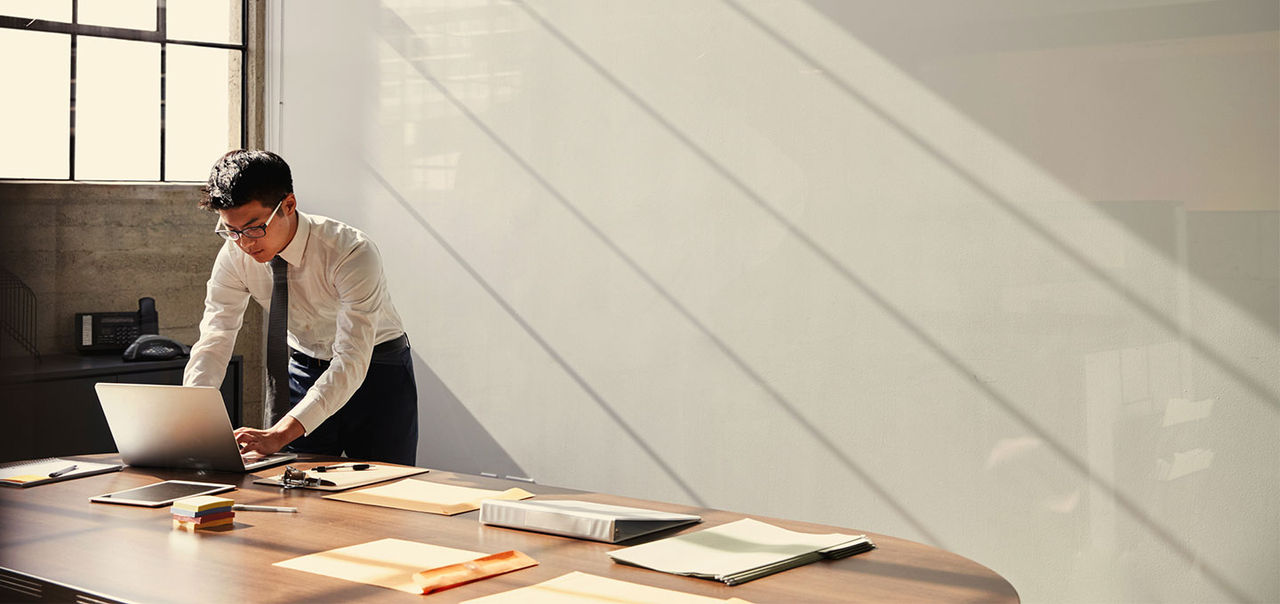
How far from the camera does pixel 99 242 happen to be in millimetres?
4992

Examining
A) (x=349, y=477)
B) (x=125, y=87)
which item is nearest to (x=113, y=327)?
(x=125, y=87)

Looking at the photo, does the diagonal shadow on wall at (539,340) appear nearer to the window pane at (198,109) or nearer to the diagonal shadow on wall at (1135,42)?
the window pane at (198,109)

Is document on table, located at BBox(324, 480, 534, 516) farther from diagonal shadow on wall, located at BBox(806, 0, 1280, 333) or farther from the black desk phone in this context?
the black desk phone

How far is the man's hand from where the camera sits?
2830 millimetres

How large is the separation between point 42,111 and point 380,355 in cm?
243

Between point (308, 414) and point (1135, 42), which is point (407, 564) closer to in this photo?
point (308, 414)

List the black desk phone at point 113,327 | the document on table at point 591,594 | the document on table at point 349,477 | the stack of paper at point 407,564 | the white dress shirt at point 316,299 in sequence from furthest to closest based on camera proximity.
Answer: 1. the black desk phone at point 113,327
2. the white dress shirt at point 316,299
3. the document on table at point 349,477
4. the stack of paper at point 407,564
5. the document on table at point 591,594

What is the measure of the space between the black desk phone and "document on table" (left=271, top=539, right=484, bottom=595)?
11.2 feet

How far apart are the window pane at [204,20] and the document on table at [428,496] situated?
3563 mm

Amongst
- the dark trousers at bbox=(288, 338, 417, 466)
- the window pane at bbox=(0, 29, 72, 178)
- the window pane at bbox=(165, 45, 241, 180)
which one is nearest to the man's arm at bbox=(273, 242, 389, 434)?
the dark trousers at bbox=(288, 338, 417, 466)

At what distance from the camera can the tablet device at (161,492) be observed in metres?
2.42

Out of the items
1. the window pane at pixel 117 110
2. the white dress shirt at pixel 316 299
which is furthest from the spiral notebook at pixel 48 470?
the window pane at pixel 117 110

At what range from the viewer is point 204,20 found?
213 inches

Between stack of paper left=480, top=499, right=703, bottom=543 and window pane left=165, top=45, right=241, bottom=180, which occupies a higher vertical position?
window pane left=165, top=45, right=241, bottom=180
